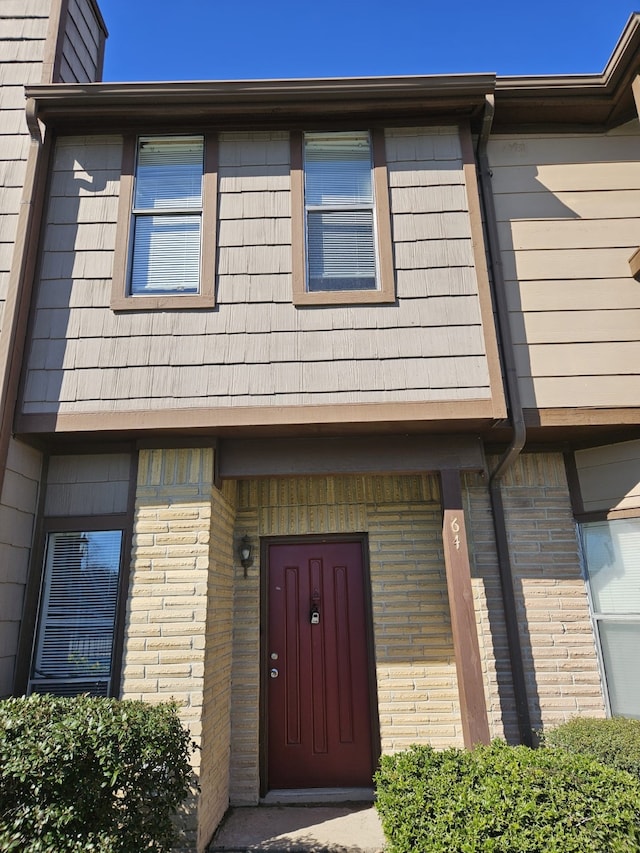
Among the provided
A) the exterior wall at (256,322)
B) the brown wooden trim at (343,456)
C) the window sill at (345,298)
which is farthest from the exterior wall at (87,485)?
the window sill at (345,298)

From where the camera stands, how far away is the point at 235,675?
466cm

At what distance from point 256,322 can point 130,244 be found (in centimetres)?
128

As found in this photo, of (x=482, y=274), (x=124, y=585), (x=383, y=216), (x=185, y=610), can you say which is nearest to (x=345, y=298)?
(x=383, y=216)

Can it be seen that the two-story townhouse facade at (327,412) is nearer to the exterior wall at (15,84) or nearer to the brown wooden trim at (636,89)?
the brown wooden trim at (636,89)

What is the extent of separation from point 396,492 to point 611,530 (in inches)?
70.5

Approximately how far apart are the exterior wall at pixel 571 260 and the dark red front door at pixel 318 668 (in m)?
2.28

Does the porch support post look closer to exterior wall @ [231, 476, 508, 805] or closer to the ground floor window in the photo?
exterior wall @ [231, 476, 508, 805]

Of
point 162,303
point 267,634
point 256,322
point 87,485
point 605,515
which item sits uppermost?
point 162,303

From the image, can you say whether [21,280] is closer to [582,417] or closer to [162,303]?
[162,303]

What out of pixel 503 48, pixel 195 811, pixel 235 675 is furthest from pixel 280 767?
pixel 503 48

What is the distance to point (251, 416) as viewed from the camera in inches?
159

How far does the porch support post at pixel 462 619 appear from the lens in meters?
3.77

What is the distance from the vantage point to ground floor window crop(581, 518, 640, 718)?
4328 mm

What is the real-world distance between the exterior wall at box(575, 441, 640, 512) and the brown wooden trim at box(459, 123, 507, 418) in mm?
→ 1201
